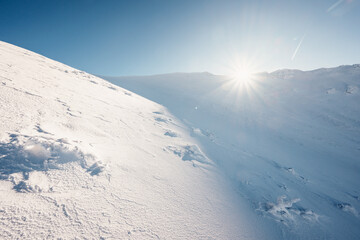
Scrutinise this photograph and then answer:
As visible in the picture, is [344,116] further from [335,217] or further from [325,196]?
[335,217]

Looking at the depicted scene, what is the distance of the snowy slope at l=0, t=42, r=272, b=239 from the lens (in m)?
1.71

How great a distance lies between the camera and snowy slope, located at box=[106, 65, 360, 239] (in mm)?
3849

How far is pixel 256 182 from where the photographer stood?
4.41 metres

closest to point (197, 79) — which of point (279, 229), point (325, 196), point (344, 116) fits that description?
point (344, 116)

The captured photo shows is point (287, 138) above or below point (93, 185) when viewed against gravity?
above

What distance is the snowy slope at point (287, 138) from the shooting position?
12.6ft

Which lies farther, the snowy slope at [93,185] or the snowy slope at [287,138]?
the snowy slope at [287,138]

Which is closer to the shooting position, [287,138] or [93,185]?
[93,185]

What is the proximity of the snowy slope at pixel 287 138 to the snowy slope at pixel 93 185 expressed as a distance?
48.7 inches

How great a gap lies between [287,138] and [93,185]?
10558 millimetres

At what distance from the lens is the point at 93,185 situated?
2.24 metres

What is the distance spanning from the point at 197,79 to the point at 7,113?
1879cm

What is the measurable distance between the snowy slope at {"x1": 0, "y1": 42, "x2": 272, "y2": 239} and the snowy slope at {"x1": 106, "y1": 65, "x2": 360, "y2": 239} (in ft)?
4.06

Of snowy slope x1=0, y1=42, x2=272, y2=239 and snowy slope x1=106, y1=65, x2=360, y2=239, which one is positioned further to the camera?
snowy slope x1=106, y1=65, x2=360, y2=239
